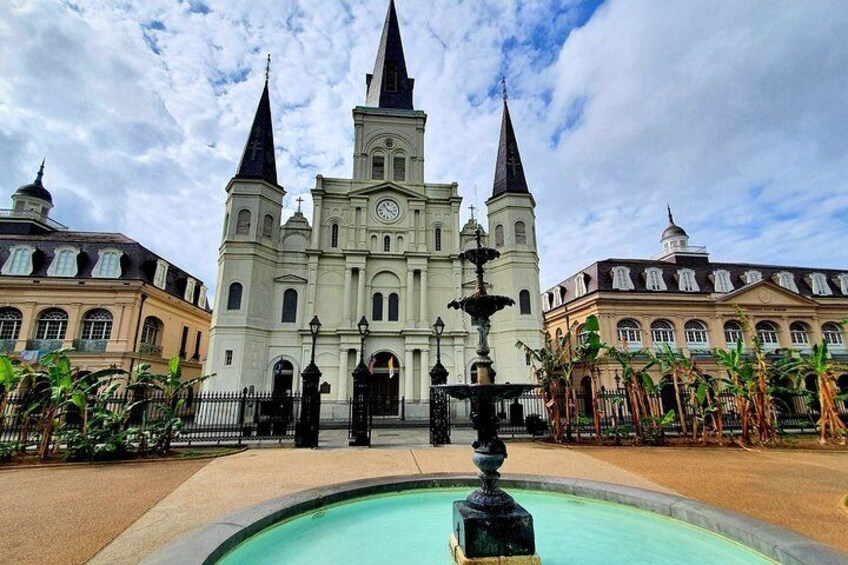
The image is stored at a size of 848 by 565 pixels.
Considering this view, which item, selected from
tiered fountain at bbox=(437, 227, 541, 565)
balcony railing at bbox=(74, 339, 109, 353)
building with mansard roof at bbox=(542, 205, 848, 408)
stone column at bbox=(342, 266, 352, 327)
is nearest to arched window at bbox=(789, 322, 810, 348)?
building with mansard roof at bbox=(542, 205, 848, 408)

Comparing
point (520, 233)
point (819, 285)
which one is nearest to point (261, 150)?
point (520, 233)

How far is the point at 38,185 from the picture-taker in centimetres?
3500

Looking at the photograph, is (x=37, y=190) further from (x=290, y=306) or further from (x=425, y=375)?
(x=425, y=375)

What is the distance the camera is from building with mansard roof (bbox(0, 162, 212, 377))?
23.2m

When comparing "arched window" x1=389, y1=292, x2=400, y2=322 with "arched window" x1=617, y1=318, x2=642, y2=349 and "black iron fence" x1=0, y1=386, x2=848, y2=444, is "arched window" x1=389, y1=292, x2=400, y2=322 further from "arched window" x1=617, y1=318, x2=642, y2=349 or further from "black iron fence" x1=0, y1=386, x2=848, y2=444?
"arched window" x1=617, y1=318, x2=642, y2=349

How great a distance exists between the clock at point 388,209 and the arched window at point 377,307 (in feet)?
18.7

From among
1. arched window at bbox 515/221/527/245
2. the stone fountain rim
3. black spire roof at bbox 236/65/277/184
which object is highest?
black spire roof at bbox 236/65/277/184

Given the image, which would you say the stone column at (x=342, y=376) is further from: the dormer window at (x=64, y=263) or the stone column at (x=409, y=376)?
the dormer window at (x=64, y=263)

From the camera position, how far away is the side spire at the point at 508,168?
1077 inches

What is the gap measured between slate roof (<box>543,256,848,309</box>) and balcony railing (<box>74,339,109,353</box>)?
1293 inches

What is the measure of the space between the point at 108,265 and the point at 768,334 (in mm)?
47475

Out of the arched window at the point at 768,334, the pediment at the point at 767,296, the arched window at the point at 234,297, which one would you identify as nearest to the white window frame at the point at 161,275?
the arched window at the point at 234,297

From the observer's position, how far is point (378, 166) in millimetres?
29891

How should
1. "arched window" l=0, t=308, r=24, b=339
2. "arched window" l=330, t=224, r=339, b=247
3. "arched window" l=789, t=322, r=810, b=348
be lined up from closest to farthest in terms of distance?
"arched window" l=0, t=308, r=24, b=339
"arched window" l=330, t=224, r=339, b=247
"arched window" l=789, t=322, r=810, b=348
